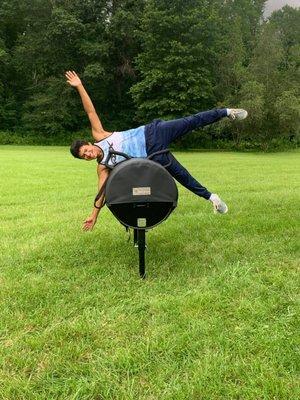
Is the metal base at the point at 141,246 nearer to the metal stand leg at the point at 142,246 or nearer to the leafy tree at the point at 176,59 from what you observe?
the metal stand leg at the point at 142,246

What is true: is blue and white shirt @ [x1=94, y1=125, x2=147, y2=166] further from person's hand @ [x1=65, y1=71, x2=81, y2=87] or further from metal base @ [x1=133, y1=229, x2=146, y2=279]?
metal base @ [x1=133, y1=229, x2=146, y2=279]

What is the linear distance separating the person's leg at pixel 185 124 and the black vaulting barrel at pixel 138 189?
77 centimetres

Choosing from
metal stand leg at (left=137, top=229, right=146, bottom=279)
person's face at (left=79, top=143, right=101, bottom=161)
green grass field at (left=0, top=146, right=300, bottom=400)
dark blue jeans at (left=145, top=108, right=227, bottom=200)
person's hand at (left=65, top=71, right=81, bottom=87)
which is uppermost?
person's hand at (left=65, top=71, right=81, bottom=87)

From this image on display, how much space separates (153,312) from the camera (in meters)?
3.76

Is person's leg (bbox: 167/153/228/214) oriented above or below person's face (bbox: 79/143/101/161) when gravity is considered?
below

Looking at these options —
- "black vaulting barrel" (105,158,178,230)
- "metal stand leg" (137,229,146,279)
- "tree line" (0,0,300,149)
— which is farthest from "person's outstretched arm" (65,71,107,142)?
"tree line" (0,0,300,149)

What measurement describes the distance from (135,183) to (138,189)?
6cm

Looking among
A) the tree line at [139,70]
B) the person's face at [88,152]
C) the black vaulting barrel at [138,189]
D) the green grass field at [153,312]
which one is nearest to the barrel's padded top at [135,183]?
the black vaulting barrel at [138,189]

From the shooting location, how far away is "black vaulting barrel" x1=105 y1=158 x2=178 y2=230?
4086mm

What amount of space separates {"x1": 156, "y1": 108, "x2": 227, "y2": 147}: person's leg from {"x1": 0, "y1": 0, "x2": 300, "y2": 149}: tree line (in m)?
29.4

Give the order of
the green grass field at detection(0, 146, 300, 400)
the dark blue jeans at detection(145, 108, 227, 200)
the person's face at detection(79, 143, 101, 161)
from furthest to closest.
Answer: the dark blue jeans at detection(145, 108, 227, 200)
the person's face at detection(79, 143, 101, 161)
the green grass field at detection(0, 146, 300, 400)

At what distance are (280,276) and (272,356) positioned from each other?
1466 mm

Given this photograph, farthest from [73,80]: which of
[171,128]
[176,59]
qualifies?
[176,59]

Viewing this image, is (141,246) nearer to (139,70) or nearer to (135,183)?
(135,183)
